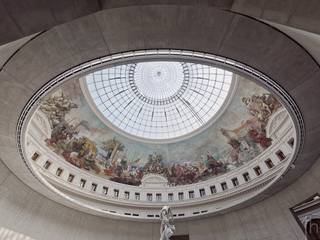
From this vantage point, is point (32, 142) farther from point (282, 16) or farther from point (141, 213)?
point (282, 16)

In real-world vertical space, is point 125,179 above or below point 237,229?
above

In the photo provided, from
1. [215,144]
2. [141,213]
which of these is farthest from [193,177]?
[141,213]

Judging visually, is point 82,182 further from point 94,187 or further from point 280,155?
point 280,155

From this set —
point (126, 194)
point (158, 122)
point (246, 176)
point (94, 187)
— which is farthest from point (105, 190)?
point (246, 176)

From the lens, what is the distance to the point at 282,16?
573 centimetres

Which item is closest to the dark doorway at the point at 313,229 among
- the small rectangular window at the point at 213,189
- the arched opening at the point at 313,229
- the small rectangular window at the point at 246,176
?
the arched opening at the point at 313,229

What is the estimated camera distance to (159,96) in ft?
125

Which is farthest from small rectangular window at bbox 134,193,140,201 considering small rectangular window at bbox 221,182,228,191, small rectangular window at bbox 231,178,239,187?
small rectangular window at bbox 231,178,239,187

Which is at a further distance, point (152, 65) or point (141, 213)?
point (152, 65)

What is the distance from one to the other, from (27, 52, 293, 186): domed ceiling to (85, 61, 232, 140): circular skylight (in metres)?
0.14

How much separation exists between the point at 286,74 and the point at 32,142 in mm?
24311

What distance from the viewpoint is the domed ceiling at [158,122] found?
1145 inches

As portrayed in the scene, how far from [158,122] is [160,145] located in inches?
162

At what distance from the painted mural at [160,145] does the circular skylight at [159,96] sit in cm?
196
